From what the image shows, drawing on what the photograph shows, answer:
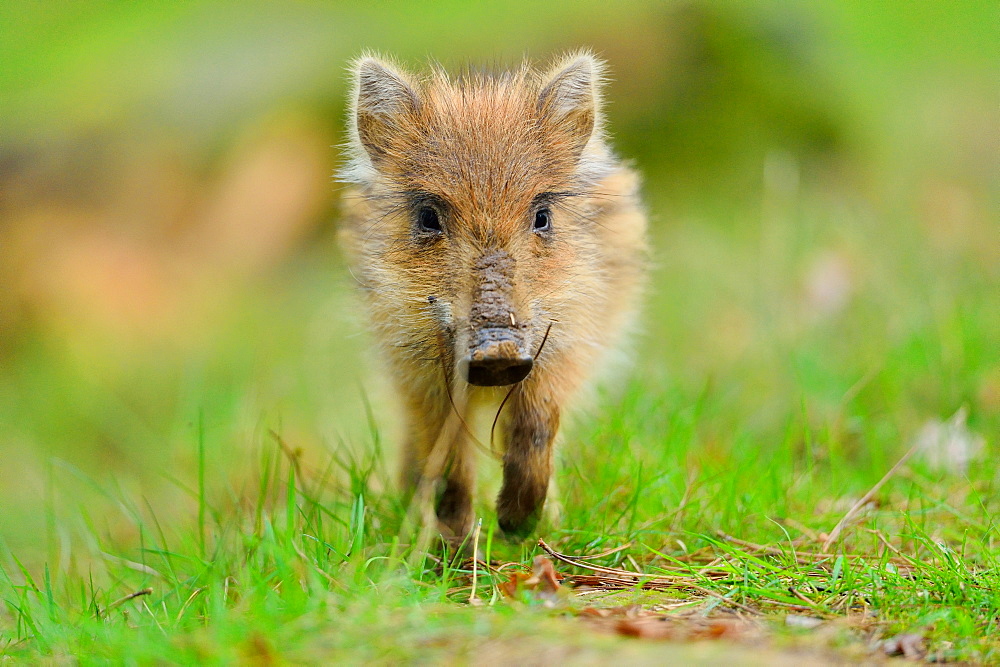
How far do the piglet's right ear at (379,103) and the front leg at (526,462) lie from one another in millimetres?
1290

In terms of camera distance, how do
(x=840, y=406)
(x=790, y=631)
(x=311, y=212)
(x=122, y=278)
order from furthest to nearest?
(x=311, y=212) → (x=122, y=278) → (x=840, y=406) → (x=790, y=631)

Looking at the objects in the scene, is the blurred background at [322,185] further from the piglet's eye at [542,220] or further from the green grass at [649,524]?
the piglet's eye at [542,220]

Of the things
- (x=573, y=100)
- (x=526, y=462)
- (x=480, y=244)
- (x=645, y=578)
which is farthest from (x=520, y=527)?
(x=573, y=100)

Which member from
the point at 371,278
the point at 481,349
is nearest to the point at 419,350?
the point at 371,278

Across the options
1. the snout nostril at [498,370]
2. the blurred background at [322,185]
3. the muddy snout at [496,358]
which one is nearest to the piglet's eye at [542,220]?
the muddy snout at [496,358]

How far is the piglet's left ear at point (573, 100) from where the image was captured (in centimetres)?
425

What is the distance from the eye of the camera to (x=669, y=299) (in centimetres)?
788

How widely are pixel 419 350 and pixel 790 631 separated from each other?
190cm

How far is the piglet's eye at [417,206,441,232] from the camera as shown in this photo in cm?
397

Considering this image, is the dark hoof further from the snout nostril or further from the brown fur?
the snout nostril

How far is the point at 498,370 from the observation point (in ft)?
11.3

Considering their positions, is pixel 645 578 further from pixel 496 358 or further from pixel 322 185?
pixel 322 185

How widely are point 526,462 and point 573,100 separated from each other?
166 cm

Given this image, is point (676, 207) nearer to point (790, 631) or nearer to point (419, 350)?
point (419, 350)
